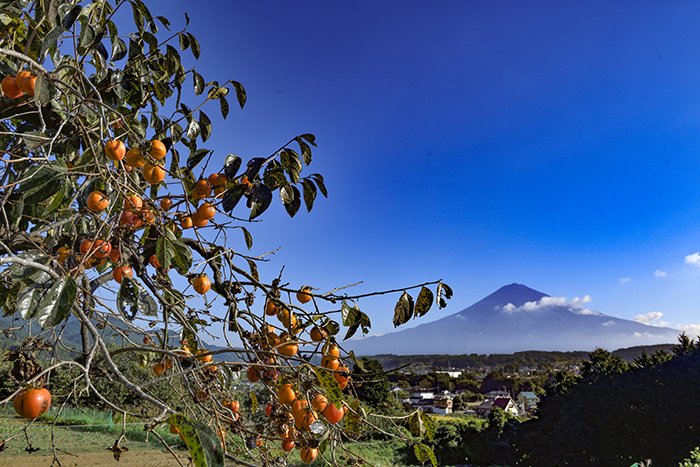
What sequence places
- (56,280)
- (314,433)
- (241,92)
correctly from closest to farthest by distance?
1. (56,280)
2. (314,433)
3. (241,92)

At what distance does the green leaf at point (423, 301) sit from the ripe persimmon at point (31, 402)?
0.78 meters

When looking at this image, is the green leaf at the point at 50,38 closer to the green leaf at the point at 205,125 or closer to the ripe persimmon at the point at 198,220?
the ripe persimmon at the point at 198,220

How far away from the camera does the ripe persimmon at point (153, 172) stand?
120cm

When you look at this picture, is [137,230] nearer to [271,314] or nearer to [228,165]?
[228,165]

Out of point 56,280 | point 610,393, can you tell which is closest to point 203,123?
point 56,280

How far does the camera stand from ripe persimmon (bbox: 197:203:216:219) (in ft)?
4.33

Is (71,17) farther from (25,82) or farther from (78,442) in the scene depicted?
(78,442)

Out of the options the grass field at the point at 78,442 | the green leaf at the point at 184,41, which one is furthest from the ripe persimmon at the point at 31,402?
the grass field at the point at 78,442

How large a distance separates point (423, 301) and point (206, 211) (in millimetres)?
688

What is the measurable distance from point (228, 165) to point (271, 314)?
0.48m

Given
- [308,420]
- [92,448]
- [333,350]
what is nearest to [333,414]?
[308,420]

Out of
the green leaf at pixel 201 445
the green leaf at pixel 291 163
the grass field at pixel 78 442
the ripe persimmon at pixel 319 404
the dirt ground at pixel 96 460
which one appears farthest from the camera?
the grass field at pixel 78 442

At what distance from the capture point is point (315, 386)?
1.07m

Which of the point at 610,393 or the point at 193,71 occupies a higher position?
the point at 193,71
